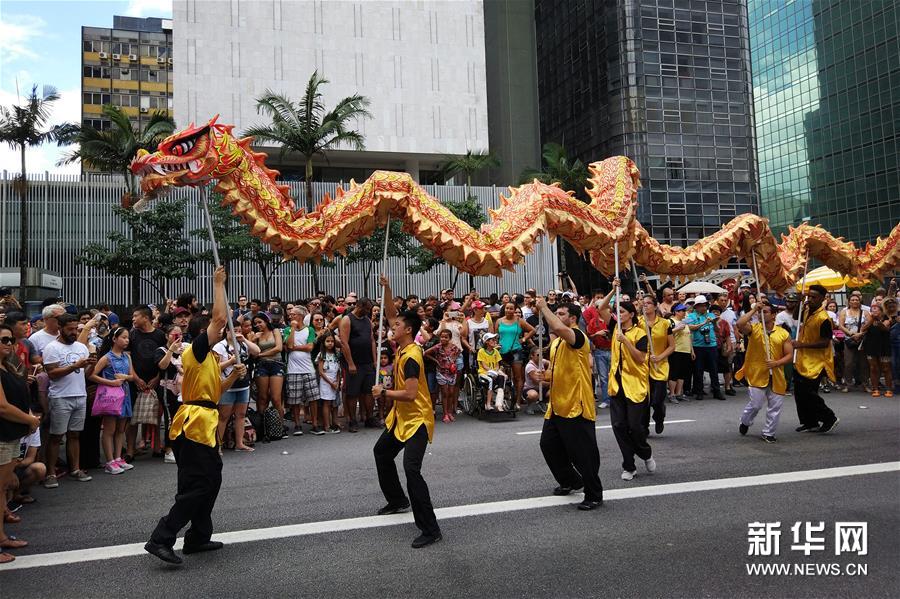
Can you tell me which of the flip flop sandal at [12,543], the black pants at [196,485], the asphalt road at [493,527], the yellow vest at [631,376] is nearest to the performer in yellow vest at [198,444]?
the black pants at [196,485]

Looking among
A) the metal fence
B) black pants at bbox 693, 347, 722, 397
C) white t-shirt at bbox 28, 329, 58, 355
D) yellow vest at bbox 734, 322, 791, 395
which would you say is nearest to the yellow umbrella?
black pants at bbox 693, 347, 722, 397

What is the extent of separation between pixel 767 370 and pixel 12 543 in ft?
26.3

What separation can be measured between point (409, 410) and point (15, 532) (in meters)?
3.45

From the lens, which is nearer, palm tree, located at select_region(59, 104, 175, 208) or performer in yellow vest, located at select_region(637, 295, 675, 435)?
performer in yellow vest, located at select_region(637, 295, 675, 435)

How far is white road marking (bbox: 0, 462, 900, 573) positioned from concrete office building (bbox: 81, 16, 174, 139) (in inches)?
2159

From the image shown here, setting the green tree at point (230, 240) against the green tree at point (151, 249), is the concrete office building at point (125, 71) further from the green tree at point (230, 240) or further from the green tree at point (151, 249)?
the green tree at point (151, 249)

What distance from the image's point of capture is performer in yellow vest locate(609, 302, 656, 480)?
6449mm

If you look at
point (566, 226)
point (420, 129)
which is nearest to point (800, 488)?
point (566, 226)

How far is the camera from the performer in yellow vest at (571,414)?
5.47 m

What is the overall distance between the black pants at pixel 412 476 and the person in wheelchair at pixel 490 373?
5.06 metres

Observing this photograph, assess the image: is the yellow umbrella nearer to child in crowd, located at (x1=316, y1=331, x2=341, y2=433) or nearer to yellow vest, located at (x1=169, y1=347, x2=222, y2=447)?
child in crowd, located at (x1=316, y1=331, x2=341, y2=433)

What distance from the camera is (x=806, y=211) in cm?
5472

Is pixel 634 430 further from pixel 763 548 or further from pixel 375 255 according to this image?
pixel 375 255

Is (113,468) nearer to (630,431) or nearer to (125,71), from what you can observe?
(630,431)
